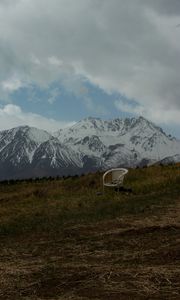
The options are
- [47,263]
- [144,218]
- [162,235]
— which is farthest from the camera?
[144,218]

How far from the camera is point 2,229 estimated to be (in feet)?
57.3

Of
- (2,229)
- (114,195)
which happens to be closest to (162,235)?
(2,229)

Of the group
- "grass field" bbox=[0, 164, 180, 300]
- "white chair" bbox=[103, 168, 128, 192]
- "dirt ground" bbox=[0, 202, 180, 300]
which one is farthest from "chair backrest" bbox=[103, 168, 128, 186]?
"dirt ground" bbox=[0, 202, 180, 300]

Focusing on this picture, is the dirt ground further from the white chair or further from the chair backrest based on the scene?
the chair backrest

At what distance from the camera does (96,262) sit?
10766mm

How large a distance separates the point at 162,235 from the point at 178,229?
0.89 meters

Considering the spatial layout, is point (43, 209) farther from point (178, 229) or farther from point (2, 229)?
point (178, 229)

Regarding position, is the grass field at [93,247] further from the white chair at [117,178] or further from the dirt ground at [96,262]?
the white chair at [117,178]

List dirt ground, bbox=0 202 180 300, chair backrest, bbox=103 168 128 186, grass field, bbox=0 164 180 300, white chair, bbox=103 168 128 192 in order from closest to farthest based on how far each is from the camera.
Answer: dirt ground, bbox=0 202 180 300 < grass field, bbox=0 164 180 300 < white chair, bbox=103 168 128 192 < chair backrest, bbox=103 168 128 186

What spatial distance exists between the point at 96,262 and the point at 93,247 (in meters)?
1.78

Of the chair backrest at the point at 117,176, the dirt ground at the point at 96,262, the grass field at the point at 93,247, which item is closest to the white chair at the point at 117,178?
the chair backrest at the point at 117,176

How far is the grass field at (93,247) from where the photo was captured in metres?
8.73

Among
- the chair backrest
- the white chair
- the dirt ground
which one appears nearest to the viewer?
the dirt ground

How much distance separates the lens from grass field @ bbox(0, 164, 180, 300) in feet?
28.7
